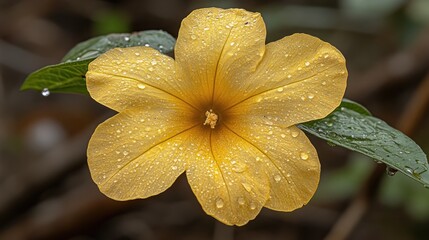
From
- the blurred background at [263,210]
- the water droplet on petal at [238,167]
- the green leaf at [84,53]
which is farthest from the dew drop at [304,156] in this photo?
the blurred background at [263,210]

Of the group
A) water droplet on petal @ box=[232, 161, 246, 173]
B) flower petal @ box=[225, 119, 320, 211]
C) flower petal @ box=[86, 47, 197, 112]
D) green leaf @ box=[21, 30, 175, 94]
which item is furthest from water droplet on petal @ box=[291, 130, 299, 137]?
green leaf @ box=[21, 30, 175, 94]

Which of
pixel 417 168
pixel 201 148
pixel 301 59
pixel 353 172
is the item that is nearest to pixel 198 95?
pixel 201 148

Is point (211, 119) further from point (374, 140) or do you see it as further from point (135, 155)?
point (374, 140)

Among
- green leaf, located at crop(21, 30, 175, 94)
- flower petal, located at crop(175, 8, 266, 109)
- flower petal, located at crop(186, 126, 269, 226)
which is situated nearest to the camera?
flower petal, located at crop(186, 126, 269, 226)

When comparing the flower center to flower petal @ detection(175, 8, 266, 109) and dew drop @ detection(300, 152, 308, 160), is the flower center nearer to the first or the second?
flower petal @ detection(175, 8, 266, 109)

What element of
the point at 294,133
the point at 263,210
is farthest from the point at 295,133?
the point at 263,210

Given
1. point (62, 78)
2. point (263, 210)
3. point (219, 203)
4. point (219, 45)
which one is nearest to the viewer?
point (219, 203)
